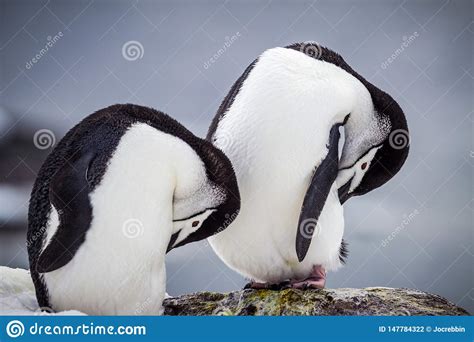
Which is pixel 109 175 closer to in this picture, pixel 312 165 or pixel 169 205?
pixel 169 205

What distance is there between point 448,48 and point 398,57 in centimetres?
15

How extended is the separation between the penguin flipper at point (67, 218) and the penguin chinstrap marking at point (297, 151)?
1.50 feet

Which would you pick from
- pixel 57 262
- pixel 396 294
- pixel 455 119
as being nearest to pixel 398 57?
pixel 455 119

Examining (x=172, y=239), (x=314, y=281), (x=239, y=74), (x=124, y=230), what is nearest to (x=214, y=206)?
(x=172, y=239)

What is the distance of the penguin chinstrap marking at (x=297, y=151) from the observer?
199 cm

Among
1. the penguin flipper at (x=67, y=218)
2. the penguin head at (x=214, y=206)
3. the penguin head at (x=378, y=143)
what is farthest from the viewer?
the penguin head at (x=378, y=143)

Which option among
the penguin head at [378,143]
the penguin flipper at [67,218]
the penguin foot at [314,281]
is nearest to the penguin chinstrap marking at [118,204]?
the penguin flipper at [67,218]

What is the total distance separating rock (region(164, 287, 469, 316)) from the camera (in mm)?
1885

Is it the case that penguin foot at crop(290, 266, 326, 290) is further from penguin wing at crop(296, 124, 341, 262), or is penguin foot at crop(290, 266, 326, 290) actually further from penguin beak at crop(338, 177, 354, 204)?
penguin beak at crop(338, 177, 354, 204)

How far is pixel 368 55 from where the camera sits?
2438 mm

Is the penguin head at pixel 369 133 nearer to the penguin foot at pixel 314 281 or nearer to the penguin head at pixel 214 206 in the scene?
the penguin foot at pixel 314 281

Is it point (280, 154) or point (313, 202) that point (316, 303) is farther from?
point (280, 154)

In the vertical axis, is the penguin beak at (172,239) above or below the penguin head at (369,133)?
below

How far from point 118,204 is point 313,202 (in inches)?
20.1
